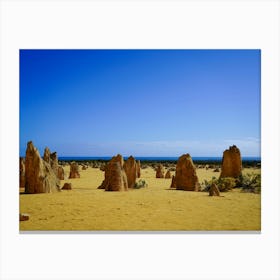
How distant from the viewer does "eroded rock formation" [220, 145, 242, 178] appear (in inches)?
543

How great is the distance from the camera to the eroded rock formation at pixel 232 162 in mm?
13797

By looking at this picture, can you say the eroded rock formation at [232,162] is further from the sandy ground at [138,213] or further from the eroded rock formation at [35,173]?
the eroded rock formation at [35,173]

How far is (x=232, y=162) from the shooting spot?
14.0 m

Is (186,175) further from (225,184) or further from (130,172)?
(130,172)

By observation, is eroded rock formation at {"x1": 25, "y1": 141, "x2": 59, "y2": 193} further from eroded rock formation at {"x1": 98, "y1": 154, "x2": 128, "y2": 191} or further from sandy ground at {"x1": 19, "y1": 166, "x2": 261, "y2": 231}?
eroded rock formation at {"x1": 98, "y1": 154, "x2": 128, "y2": 191}

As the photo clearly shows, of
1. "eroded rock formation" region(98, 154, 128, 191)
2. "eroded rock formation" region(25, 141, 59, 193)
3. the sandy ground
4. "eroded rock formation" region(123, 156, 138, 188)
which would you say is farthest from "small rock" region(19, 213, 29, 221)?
"eroded rock formation" region(123, 156, 138, 188)
